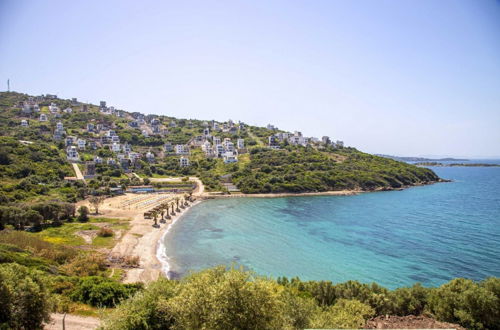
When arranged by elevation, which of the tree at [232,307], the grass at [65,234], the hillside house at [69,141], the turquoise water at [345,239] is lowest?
the turquoise water at [345,239]

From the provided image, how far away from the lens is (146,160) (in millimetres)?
103375

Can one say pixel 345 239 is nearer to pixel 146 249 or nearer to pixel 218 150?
pixel 146 249

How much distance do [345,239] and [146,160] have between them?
3214 inches

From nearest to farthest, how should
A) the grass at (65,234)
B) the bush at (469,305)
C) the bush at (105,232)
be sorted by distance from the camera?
the bush at (469,305)
the grass at (65,234)
the bush at (105,232)

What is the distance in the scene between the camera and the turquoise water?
31.2 m

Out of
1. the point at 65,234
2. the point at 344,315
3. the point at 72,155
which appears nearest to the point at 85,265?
the point at 65,234

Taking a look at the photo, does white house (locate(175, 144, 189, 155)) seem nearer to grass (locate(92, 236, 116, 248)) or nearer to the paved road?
the paved road

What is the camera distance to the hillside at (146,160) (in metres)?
64.5

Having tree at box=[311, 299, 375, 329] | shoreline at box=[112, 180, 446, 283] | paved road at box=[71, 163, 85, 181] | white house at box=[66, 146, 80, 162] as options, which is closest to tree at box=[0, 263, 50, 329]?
→ shoreline at box=[112, 180, 446, 283]

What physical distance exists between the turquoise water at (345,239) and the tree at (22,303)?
51.5ft

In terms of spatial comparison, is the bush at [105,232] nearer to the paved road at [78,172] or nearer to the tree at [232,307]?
the tree at [232,307]

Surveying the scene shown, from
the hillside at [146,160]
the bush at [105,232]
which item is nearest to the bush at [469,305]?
the bush at [105,232]

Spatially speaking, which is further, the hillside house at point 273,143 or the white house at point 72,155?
the hillside house at point 273,143

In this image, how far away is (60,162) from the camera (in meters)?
76.8
